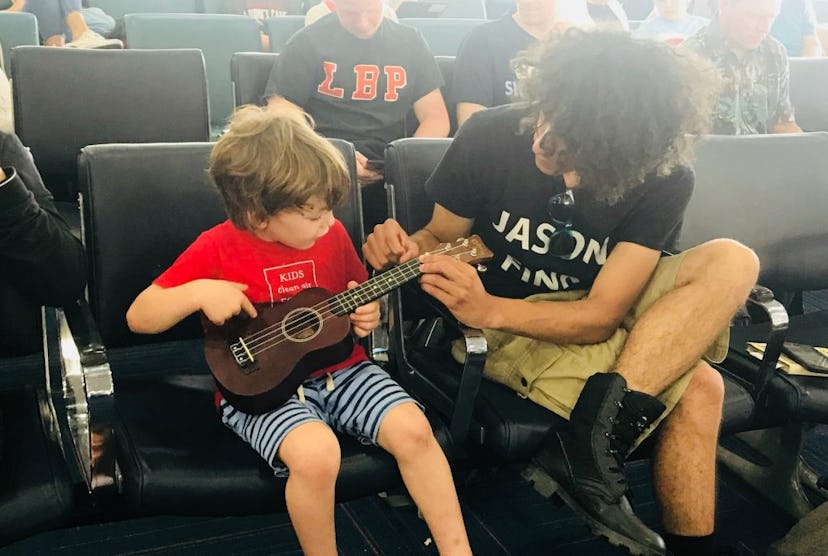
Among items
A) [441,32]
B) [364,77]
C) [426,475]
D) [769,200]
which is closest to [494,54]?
[364,77]

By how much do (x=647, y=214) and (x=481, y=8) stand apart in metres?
3.71

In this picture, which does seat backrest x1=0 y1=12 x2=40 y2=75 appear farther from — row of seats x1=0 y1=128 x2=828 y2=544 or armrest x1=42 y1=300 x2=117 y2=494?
armrest x1=42 y1=300 x2=117 y2=494

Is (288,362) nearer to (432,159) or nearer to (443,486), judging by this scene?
(443,486)

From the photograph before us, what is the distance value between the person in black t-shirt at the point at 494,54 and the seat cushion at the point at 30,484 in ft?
5.87

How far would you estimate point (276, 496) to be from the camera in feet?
4.56

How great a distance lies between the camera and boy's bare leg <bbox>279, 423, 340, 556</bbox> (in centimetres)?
137

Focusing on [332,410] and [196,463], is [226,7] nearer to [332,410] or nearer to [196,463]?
[332,410]

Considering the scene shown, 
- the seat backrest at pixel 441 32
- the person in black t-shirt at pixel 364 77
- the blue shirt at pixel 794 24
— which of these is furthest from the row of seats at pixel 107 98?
the blue shirt at pixel 794 24

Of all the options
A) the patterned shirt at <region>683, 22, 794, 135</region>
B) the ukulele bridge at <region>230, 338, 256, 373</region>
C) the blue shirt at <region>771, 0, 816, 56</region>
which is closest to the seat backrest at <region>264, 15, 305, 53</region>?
the patterned shirt at <region>683, 22, 794, 135</region>

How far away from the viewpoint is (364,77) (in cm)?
273

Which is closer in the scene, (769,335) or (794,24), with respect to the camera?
(769,335)

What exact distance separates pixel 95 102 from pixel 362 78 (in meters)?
0.85

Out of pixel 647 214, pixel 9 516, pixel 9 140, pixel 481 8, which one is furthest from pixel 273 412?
pixel 481 8

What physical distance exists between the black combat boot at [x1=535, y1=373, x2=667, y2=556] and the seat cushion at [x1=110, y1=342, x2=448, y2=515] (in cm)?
23
